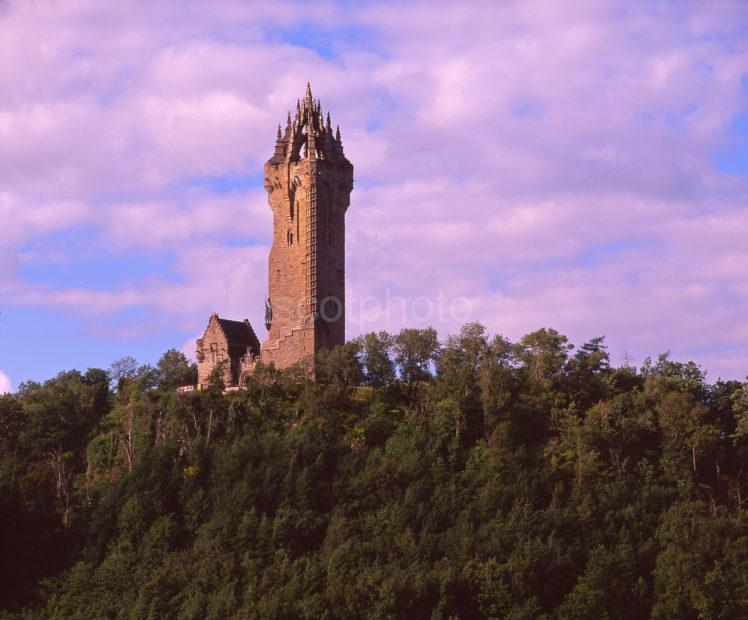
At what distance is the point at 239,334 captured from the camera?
90375 millimetres

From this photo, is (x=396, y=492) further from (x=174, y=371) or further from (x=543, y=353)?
(x=174, y=371)

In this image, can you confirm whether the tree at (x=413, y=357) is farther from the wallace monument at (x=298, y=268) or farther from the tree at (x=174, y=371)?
the tree at (x=174, y=371)

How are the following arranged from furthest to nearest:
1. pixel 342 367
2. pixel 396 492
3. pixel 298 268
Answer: pixel 298 268 < pixel 342 367 < pixel 396 492

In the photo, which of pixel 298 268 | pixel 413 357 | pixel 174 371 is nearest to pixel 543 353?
pixel 413 357

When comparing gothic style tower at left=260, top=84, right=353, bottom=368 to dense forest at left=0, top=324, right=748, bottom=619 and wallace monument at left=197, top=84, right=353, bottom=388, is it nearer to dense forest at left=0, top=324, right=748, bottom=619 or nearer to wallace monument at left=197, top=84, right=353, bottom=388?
wallace monument at left=197, top=84, right=353, bottom=388

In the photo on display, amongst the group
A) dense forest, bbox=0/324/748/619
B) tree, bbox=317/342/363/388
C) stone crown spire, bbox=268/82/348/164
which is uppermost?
stone crown spire, bbox=268/82/348/164

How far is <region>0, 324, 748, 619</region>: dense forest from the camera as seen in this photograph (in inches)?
2771

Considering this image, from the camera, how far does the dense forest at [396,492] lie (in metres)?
70.4

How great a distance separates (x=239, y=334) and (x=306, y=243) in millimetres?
6390

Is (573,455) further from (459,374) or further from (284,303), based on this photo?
(284,303)

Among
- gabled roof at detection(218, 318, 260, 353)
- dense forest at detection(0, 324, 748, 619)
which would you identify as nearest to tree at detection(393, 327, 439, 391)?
dense forest at detection(0, 324, 748, 619)

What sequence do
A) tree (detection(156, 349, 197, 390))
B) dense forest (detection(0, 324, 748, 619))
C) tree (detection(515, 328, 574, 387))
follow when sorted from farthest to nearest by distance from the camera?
tree (detection(156, 349, 197, 390)) → tree (detection(515, 328, 574, 387)) → dense forest (detection(0, 324, 748, 619))

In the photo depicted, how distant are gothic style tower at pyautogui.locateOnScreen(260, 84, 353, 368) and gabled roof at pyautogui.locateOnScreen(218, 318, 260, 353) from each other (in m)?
1.60

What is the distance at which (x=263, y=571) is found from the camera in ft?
237
